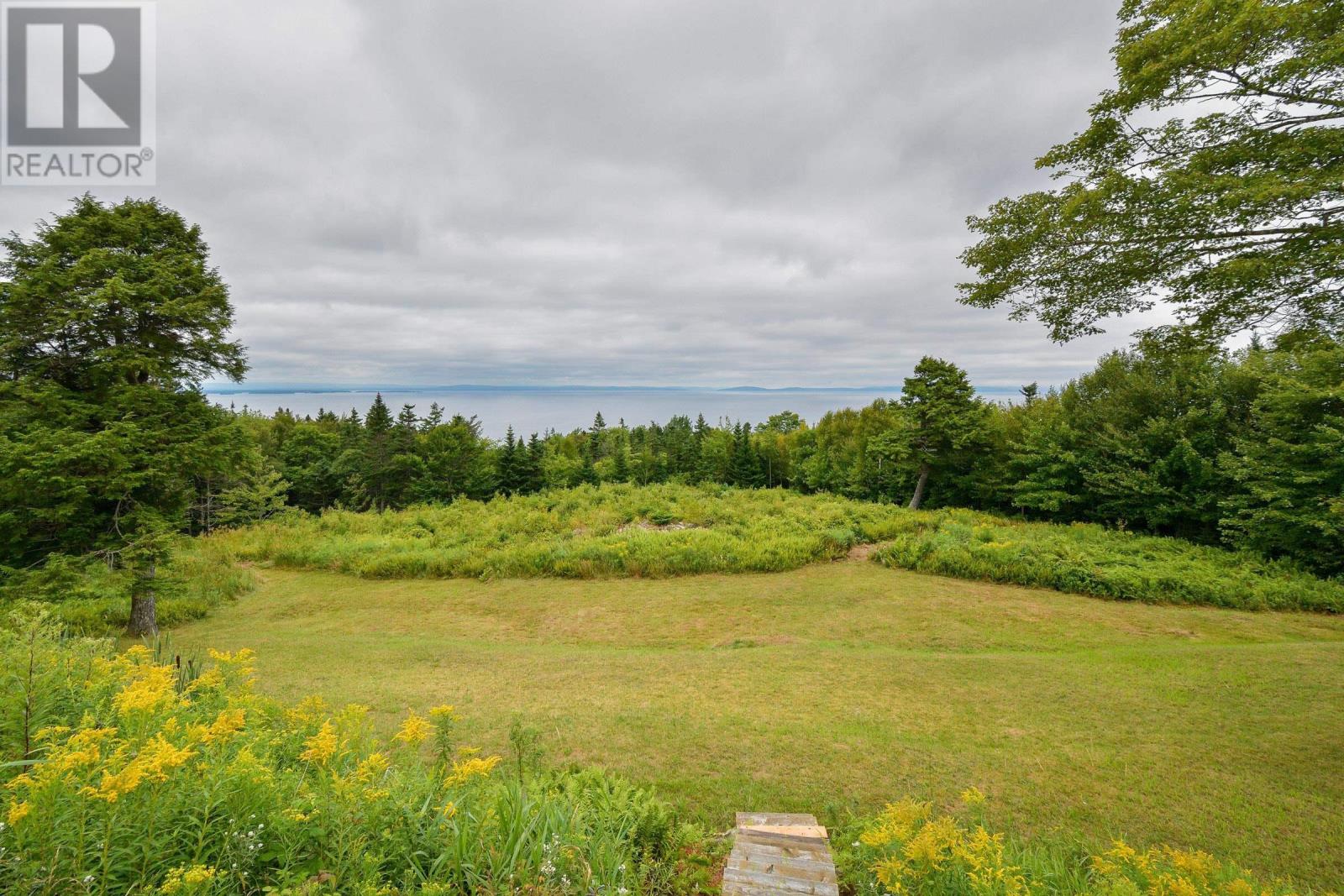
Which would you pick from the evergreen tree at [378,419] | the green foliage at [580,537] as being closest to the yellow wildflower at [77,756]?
the green foliage at [580,537]

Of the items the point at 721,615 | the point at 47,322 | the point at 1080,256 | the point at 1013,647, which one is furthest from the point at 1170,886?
the point at 47,322

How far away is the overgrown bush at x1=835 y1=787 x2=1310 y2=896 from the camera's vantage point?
218 cm

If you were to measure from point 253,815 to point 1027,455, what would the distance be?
26577 mm

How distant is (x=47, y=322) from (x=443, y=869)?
37.2 feet

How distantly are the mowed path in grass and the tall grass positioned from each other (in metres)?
0.77

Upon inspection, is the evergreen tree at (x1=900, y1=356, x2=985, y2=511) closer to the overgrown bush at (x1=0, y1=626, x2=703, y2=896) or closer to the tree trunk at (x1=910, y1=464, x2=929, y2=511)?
the tree trunk at (x1=910, y1=464, x2=929, y2=511)

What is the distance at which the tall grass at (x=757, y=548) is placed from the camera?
11.0m

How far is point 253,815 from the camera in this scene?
187cm

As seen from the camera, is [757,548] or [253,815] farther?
[757,548]

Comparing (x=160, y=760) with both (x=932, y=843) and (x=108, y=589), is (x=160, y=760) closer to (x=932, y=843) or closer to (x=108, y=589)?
(x=932, y=843)

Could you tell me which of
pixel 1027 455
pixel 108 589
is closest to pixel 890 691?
pixel 108 589

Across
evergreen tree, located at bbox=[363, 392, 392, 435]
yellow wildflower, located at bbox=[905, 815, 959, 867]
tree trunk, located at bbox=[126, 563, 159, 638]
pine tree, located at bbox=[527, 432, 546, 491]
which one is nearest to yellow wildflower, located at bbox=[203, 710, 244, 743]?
yellow wildflower, located at bbox=[905, 815, 959, 867]

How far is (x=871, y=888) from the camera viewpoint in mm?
2350

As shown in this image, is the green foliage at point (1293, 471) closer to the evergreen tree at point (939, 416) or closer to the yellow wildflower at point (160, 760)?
the evergreen tree at point (939, 416)
